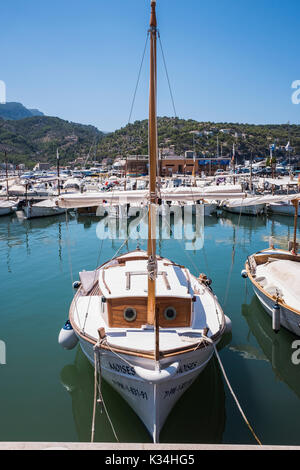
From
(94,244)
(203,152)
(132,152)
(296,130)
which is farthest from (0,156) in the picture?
(296,130)

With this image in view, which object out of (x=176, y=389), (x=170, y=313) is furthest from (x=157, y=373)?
(x=170, y=313)

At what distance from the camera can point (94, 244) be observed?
28.5 m

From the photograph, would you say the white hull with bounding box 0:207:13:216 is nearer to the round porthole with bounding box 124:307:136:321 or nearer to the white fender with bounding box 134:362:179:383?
the round porthole with bounding box 124:307:136:321

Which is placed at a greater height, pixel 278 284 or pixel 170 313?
pixel 170 313

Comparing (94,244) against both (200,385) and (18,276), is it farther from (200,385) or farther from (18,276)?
(200,385)

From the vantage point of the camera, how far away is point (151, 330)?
852cm

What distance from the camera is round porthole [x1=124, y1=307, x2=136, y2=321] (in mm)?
8836

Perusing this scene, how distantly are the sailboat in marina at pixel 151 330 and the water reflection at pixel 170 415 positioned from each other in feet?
1.90

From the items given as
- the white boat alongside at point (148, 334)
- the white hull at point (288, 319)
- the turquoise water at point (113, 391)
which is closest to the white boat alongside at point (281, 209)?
the turquoise water at point (113, 391)

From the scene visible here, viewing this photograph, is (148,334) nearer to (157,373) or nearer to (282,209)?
(157,373)

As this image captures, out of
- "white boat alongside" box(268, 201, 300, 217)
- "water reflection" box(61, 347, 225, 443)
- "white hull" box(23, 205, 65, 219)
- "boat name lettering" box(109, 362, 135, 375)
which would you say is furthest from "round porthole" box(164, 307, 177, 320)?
"white hull" box(23, 205, 65, 219)

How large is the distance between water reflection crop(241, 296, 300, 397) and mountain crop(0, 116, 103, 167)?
11647cm

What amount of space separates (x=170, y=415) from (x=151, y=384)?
77.6 inches

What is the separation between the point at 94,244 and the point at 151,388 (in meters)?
22.1
